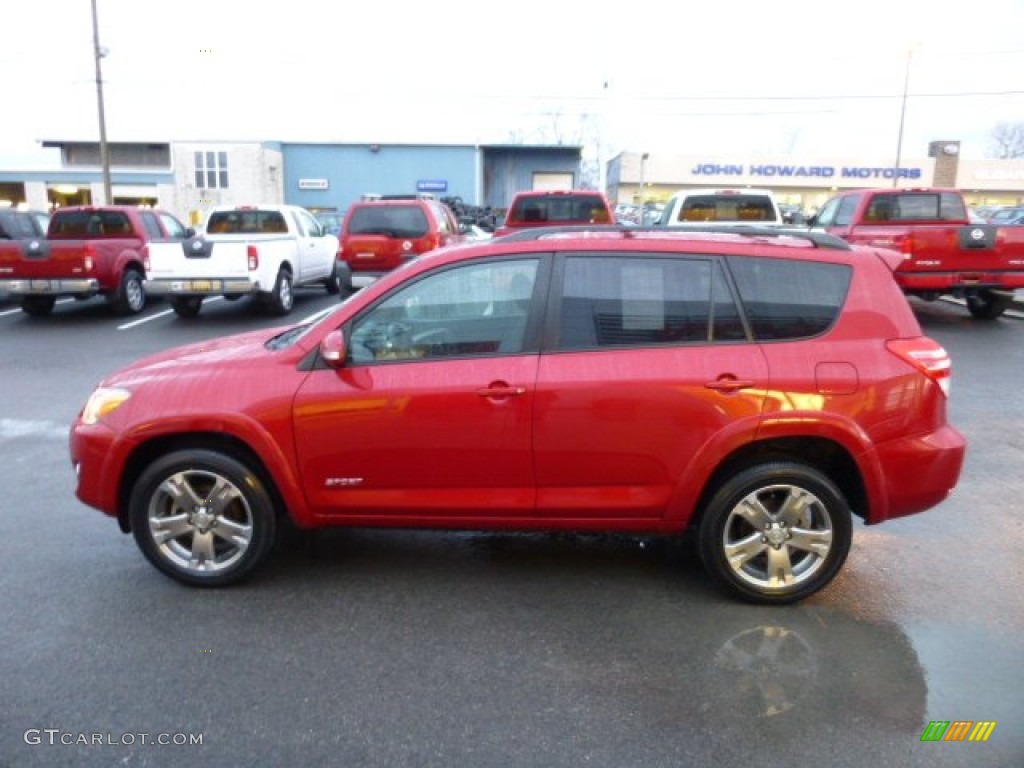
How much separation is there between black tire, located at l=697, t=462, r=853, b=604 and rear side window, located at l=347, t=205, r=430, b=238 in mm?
11084

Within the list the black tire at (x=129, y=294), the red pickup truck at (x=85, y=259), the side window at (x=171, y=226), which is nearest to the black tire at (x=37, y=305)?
the red pickup truck at (x=85, y=259)

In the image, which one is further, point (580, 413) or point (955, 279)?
point (955, 279)

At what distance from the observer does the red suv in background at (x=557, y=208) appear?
577 inches

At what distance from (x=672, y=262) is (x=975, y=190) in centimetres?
9175

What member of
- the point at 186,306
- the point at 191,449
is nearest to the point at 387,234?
the point at 186,306

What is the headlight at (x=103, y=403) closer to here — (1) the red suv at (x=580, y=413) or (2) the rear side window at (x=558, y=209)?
(1) the red suv at (x=580, y=413)

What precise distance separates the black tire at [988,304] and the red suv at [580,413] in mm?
10954

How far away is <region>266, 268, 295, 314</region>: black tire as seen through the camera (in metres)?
13.7

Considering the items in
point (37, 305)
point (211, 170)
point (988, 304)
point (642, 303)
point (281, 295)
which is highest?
point (211, 170)

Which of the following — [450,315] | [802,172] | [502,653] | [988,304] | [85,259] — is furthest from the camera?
[802,172]

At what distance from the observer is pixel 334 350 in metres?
3.89

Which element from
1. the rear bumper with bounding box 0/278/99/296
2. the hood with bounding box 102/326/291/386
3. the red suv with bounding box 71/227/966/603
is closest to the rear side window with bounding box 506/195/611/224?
the rear bumper with bounding box 0/278/99/296

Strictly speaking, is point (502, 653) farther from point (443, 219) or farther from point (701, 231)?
point (443, 219)

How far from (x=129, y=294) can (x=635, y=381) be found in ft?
41.5
